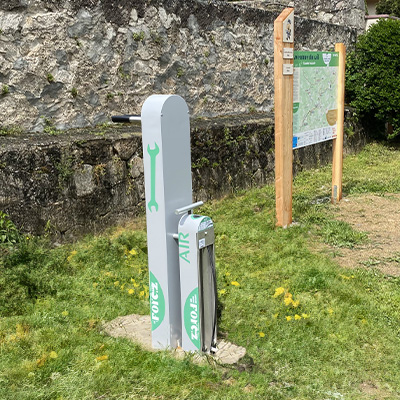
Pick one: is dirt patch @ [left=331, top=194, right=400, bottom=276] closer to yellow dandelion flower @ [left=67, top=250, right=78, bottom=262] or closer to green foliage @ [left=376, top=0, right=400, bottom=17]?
yellow dandelion flower @ [left=67, top=250, right=78, bottom=262]

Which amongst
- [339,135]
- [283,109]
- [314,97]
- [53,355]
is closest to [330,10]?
[339,135]

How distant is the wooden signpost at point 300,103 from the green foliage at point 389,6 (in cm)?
2114

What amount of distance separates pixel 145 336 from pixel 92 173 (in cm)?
235

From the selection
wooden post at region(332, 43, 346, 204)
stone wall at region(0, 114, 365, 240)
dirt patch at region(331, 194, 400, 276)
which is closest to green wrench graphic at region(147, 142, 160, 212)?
stone wall at region(0, 114, 365, 240)

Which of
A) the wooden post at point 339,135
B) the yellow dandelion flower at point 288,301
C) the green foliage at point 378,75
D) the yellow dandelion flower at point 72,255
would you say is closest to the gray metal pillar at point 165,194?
the yellow dandelion flower at point 288,301

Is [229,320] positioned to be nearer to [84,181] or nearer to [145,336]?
[145,336]

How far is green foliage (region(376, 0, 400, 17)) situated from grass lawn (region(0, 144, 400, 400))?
2284 centimetres

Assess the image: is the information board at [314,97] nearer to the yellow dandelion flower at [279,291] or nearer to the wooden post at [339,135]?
the wooden post at [339,135]

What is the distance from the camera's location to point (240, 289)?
437 cm

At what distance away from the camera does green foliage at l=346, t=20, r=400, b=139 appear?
1005 centimetres

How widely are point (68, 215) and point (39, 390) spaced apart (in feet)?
8.67

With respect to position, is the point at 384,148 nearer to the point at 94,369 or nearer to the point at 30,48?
the point at 30,48

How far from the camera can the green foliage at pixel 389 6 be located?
2552 centimetres

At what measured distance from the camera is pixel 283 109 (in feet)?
19.1
